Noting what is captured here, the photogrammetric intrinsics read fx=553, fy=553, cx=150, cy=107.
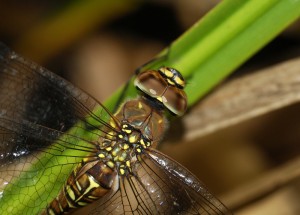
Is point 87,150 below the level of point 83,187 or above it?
above

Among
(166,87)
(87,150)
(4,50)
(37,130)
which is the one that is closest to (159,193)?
(87,150)

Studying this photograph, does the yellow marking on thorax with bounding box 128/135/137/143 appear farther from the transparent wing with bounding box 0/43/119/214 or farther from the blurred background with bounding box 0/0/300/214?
the blurred background with bounding box 0/0/300/214

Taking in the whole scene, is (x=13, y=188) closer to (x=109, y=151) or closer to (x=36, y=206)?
(x=36, y=206)

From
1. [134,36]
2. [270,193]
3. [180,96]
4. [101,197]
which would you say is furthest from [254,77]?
[134,36]

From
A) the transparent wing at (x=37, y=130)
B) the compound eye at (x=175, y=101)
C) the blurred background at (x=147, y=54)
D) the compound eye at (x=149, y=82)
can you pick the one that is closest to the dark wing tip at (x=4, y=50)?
the transparent wing at (x=37, y=130)

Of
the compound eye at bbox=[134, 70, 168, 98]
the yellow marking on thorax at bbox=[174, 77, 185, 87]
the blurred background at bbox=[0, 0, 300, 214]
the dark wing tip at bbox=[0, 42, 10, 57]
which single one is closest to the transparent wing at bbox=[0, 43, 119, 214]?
the dark wing tip at bbox=[0, 42, 10, 57]

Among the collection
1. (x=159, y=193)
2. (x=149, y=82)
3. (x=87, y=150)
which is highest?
(x=149, y=82)

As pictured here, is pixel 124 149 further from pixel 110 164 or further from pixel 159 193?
pixel 159 193
